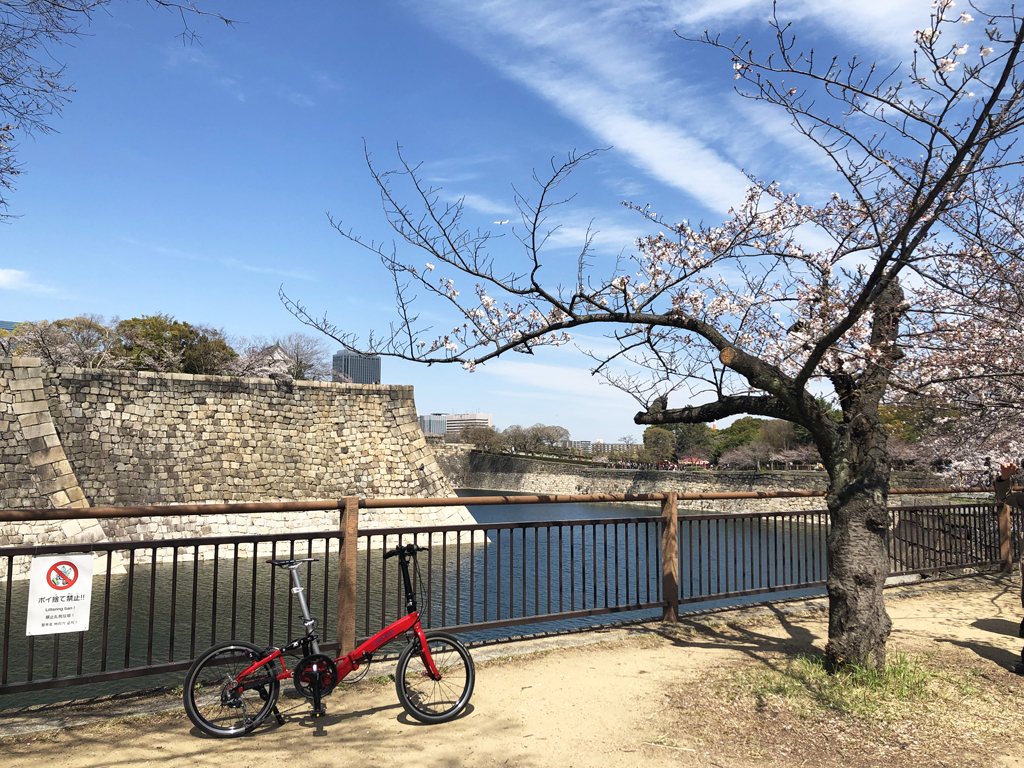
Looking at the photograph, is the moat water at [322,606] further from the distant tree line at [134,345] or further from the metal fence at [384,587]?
the distant tree line at [134,345]

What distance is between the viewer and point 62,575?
3609 mm

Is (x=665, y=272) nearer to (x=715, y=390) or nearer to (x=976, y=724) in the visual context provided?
(x=715, y=390)

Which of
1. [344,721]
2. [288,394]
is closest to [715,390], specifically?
[344,721]

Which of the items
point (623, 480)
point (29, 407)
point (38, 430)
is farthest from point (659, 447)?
point (29, 407)

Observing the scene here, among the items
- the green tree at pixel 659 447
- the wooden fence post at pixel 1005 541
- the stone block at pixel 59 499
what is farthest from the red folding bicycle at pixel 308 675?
the green tree at pixel 659 447

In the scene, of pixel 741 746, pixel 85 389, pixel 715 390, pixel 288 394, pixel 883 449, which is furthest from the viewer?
pixel 288 394

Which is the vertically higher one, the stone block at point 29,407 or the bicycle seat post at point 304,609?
the stone block at point 29,407

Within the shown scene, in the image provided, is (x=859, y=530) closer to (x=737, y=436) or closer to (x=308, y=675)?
(x=308, y=675)

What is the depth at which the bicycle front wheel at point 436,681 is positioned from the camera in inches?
141

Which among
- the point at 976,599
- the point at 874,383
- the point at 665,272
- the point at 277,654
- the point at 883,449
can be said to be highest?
the point at 665,272

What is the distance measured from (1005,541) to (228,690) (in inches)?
381

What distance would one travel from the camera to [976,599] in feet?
23.1

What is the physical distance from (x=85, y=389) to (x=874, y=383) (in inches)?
727

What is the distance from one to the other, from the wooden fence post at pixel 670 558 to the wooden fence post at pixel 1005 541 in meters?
5.63
